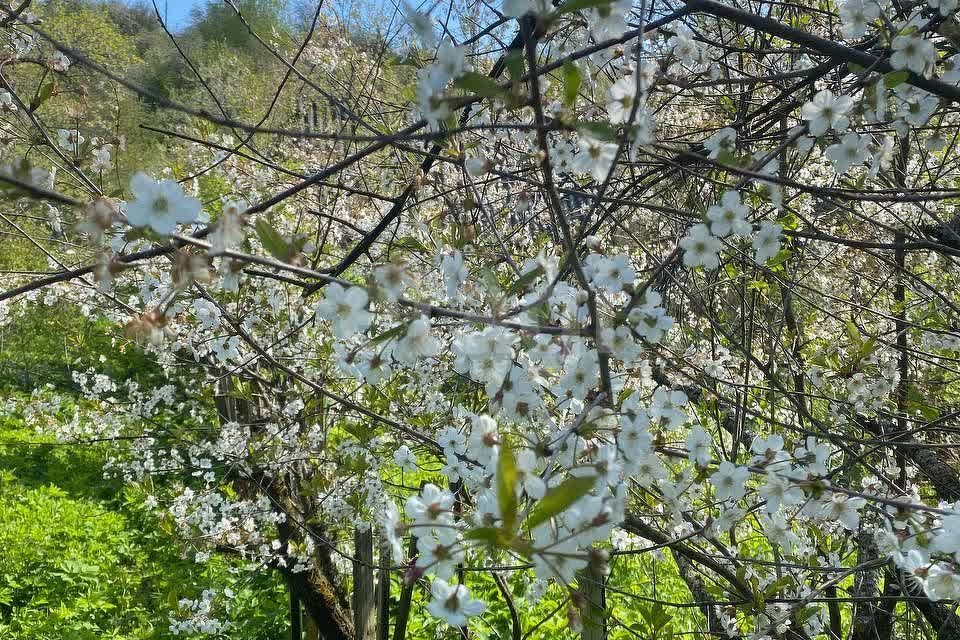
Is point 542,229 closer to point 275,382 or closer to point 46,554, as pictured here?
point 275,382

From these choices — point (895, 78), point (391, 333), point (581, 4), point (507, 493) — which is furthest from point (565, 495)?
point (895, 78)

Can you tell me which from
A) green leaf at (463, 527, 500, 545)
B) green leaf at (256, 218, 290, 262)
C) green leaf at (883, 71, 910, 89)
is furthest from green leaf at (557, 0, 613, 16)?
green leaf at (883, 71, 910, 89)

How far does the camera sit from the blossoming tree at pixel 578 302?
2.78 feet

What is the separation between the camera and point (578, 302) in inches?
43.4

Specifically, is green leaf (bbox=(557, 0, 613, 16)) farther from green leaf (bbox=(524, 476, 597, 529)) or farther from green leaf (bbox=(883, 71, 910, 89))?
green leaf (bbox=(883, 71, 910, 89))

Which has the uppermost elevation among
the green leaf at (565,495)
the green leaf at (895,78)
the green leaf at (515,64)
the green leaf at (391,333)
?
the green leaf at (895,78)

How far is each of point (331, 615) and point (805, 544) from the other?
2.40m

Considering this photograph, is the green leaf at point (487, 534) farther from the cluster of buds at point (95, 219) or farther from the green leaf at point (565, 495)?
the cluster of buds at point (95, 219)

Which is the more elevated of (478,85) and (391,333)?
(478,85)

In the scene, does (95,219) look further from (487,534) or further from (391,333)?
(487,534)

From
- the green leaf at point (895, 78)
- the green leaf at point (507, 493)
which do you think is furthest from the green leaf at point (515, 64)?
the green leaf at point (895, 78)

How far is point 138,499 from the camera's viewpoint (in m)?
5.64

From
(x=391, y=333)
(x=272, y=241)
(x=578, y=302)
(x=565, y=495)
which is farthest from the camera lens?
(x=578, y=302)

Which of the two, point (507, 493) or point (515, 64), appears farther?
point (515, 64)
